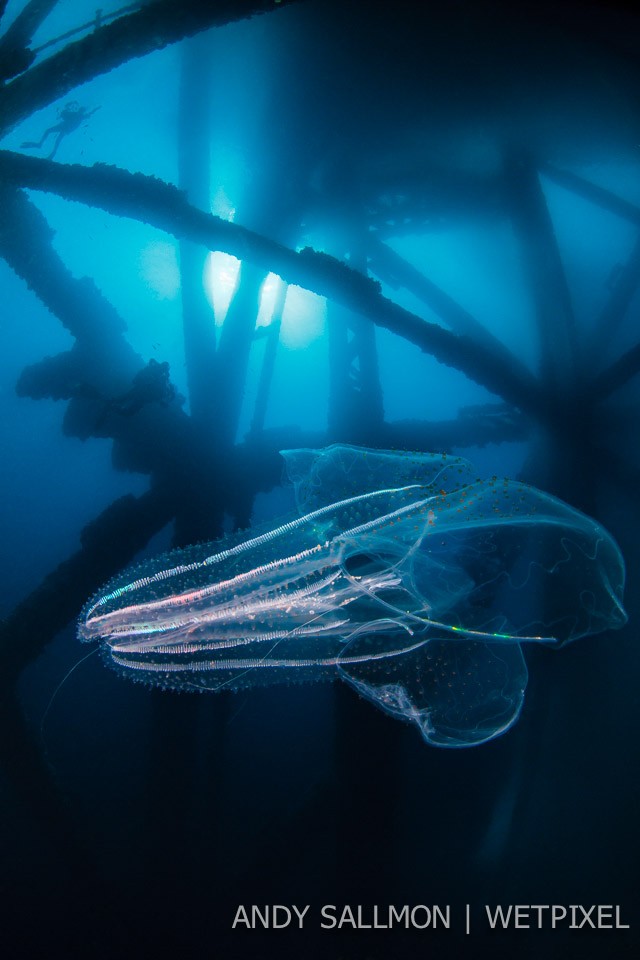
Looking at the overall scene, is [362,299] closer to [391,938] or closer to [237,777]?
[237,777]

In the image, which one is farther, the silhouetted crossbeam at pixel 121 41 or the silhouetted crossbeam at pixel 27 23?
the silhouetted crossbeam at pixel 27 23

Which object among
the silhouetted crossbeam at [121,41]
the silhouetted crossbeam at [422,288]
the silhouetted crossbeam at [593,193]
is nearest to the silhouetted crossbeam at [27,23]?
the silhouetted crossbeam at [121,41]

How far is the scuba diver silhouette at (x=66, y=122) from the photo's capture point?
270 cm

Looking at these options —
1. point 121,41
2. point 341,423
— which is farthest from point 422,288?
point 121,41

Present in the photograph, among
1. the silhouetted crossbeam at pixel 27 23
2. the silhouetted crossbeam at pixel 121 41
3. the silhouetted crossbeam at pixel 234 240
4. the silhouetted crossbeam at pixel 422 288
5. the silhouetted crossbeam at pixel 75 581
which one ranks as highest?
the silhouetted crossbeam at pixel 27 23

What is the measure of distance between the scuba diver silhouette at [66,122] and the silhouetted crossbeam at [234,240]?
758 mm

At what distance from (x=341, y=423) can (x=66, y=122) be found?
2.80 m

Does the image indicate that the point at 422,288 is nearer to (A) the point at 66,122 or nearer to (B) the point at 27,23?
(A) the point at 66,122

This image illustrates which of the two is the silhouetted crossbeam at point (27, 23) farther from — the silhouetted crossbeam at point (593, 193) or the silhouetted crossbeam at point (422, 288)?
the silhouetted crossbeam at point (593, 193)

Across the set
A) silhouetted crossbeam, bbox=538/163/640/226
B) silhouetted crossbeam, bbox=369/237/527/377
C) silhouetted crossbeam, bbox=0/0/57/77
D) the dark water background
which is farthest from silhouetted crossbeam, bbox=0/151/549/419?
silhouetted crossbeam, bbox=538/163/640/226

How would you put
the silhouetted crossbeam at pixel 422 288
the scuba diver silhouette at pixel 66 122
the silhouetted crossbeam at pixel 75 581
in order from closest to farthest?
the silhouetted crossbeam at pixel 75 581 → the scuba diver silhouette at pixel 66 122 → the silhouetted crossbeam at pixel 422 288

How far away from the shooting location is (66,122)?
2.72 meters

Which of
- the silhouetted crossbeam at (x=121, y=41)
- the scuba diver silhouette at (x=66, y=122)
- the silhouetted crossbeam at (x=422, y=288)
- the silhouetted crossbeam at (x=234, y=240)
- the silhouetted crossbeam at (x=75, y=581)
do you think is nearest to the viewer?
the silhouetted crossbeam at (x=121, y=41)

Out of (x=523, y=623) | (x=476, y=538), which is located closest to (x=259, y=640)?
(x=476, y=538)
